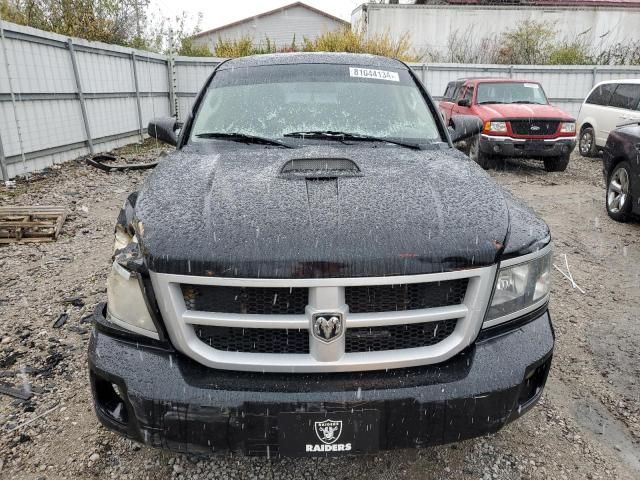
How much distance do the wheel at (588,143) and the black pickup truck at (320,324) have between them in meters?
10.8

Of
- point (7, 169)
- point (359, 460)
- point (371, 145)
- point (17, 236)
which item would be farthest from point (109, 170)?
point (359, 460)

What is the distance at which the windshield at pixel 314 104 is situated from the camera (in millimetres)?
2898

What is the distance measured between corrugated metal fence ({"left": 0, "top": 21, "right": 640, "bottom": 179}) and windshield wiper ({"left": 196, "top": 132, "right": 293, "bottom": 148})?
5.69m

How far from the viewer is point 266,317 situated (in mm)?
1614

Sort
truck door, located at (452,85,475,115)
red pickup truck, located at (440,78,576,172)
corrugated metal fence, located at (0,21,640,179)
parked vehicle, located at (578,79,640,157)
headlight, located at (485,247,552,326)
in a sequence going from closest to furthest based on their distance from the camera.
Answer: headlight, located at (485,247,552,326) < corrugated metal fence, located at (0,21,640,179) < red pickup truck, located at (440,78,576,172) < parked vehicle, located at (578,79,640,157) < truck door, located at (452,85,475,115)

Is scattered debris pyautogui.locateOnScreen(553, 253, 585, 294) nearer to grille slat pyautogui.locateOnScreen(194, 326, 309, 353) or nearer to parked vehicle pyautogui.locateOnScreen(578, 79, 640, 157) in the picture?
grille slat pyautogui.locateOnScreen(194, 326, 309, 353)

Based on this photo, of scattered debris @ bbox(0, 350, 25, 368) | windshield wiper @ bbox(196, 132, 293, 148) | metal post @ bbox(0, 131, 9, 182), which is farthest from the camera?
metal post @ bbox(0, 131, 9, 182)

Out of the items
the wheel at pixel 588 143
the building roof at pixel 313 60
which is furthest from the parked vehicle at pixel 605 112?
the building roof at pixel 313 60

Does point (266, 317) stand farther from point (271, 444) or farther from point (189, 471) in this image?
point (189, 471)

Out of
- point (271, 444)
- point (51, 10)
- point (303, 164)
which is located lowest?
point (271, 444)

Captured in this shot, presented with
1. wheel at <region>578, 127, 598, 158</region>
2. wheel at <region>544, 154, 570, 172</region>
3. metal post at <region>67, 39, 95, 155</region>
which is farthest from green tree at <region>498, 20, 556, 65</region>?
metal post at <region>67, 39, 95, 155</region>

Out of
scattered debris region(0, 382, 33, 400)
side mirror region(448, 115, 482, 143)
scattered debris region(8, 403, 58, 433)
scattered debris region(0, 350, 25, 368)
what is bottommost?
scattered debris region(0, 350, 25, 368)

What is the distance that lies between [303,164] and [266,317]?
901mm

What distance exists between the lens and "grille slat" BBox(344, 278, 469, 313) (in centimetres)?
163
